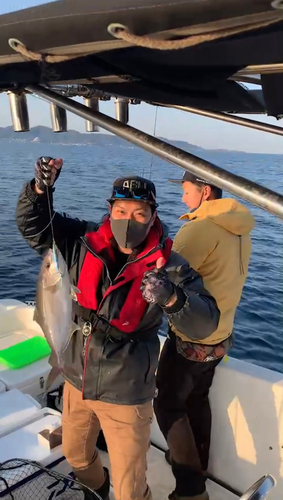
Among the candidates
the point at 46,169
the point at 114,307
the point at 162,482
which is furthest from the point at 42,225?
the point at 162,482

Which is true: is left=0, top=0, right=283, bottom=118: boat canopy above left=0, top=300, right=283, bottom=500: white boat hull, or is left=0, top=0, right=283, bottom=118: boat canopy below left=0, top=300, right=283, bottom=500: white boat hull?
above

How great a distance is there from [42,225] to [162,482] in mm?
2485

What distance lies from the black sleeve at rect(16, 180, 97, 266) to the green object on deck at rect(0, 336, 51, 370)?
219 cm

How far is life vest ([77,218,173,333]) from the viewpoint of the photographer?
262cm

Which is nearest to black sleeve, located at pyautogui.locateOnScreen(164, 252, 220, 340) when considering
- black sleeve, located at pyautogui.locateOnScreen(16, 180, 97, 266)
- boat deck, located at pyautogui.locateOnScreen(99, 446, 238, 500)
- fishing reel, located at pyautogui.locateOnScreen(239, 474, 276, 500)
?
black sleeve, located at pyautogui.locateOnScreen(16, 180, 97, 266)

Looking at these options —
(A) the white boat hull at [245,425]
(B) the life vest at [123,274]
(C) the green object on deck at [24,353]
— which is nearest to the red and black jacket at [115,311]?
(B) the life vest at [123,274]

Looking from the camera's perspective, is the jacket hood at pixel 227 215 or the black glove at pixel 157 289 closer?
the black glove at pixel 157 289

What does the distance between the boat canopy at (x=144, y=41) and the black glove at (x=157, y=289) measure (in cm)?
89

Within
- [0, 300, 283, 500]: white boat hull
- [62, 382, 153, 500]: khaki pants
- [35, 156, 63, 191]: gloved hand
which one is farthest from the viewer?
[0, 300, 283, 500]: white boat hull

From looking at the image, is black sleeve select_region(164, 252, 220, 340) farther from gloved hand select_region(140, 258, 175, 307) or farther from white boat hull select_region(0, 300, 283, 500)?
white boat hull select_region(0, 300, 283, 500)

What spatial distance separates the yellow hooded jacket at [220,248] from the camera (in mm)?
3023

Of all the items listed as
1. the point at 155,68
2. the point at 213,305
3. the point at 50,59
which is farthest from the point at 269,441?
the point at 50,59

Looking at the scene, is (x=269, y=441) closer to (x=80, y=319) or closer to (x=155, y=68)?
(x=80, y=319)

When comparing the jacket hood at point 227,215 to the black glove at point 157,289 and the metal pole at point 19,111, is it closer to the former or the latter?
the black glove at point 157,289
